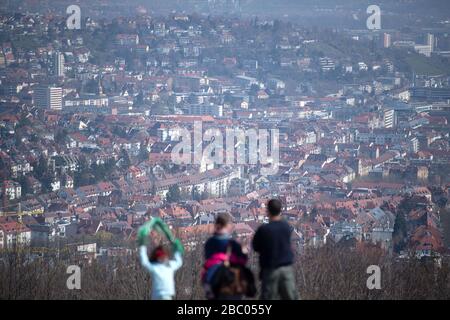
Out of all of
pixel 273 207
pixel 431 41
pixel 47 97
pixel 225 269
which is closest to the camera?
pixel 225 269

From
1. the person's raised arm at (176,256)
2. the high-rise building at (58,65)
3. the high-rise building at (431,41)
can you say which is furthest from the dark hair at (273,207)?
the high-rise building at (431,41)

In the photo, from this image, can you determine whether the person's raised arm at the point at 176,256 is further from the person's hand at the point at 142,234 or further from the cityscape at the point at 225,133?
the cityscape at the point at 225,133

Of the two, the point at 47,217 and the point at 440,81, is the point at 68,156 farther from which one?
the point at 440,81

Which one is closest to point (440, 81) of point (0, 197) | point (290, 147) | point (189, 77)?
point (189, 77)

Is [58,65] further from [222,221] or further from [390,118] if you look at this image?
[222,221]

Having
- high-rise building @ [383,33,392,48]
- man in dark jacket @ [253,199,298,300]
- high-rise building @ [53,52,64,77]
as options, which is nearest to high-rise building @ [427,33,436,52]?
high-rise building @ [383,33,392,48]

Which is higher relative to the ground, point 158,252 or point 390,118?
point 158,252

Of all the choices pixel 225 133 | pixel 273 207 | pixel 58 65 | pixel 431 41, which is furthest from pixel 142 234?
pixel 431 41
